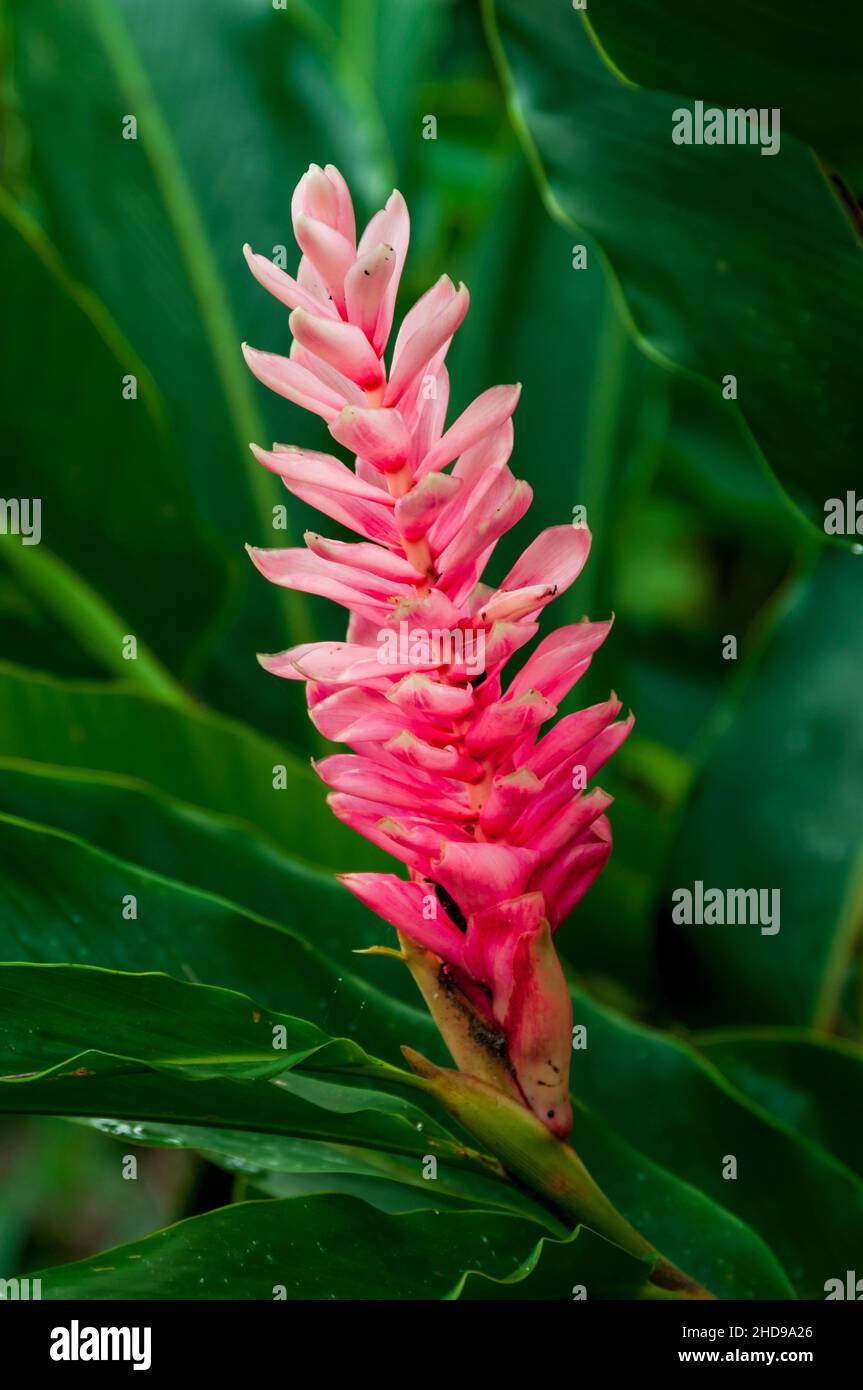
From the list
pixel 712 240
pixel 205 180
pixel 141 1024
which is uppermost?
pixel 205 180

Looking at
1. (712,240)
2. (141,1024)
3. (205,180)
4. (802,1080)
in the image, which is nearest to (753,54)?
(712,240)

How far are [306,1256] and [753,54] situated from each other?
0.57 meters

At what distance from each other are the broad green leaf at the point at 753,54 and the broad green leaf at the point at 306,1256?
0.51 meters

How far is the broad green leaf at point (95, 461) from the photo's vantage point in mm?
948

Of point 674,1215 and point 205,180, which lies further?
point 205,180

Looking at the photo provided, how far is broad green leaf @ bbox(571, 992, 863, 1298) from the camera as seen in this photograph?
0.70 meters

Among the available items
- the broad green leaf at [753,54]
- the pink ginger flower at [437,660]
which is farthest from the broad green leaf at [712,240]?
the pink ginger flower at [437,660]

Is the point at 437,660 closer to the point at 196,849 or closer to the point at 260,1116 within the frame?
the point at 260,1116

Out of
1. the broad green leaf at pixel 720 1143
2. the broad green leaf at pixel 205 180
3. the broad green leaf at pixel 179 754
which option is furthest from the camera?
the broad green leaf at pixel 205 180

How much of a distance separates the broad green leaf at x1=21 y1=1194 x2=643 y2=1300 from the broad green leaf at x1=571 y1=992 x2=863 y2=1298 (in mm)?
152

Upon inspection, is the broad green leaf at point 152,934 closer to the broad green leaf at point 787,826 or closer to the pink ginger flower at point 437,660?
the pink ginger flower at point 437,660

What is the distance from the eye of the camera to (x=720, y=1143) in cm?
74

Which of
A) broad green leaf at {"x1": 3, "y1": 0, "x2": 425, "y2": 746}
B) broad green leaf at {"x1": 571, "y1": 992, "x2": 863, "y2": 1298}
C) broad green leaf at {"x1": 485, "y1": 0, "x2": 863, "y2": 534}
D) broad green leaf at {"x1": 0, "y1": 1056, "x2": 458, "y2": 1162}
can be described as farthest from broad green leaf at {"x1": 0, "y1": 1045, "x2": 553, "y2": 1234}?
broad green leaf at {"x1": 3, "y1": 0, "x2": 425, "y2": 746}
